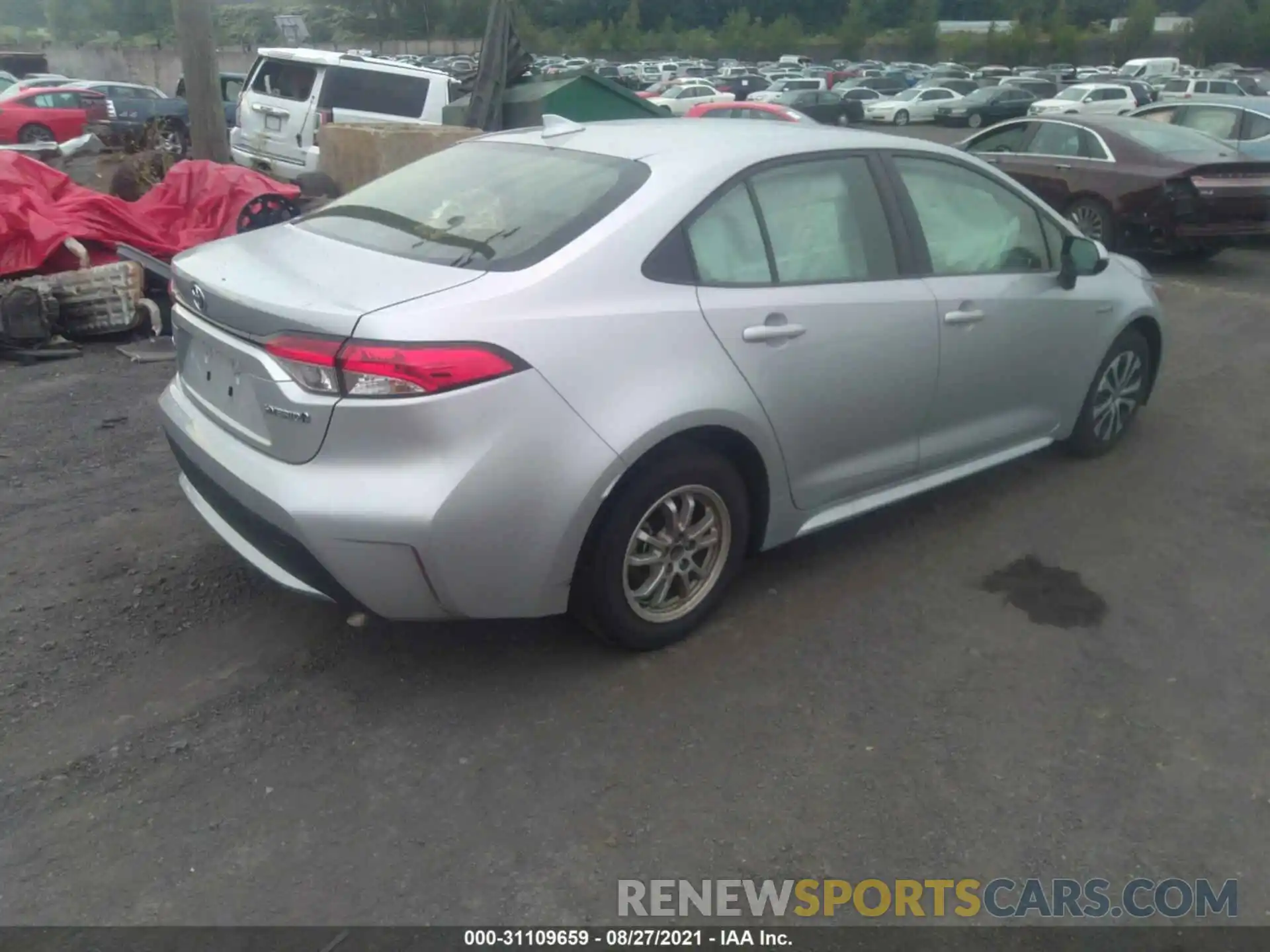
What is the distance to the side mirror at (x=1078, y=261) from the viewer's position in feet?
16.2

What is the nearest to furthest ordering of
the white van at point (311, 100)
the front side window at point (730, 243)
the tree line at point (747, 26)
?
the front side window at point (730, 243) < the white van at point (311, 100) < the tree line at point (747, 26)

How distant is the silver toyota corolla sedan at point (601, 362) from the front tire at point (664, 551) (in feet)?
0.03

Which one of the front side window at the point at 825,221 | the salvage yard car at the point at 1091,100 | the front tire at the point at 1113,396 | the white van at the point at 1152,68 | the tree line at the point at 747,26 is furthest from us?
the tree line at the point at 747,26

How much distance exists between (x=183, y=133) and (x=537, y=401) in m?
21.4

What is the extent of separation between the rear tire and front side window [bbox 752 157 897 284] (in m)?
21.8

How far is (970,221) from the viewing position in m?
4.64

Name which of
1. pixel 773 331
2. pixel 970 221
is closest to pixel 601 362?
pixel 773 331

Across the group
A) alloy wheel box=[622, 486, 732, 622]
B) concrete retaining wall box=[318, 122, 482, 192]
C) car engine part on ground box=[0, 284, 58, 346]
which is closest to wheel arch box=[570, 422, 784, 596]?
alloy wheel box=[622, 486, 732, 622]

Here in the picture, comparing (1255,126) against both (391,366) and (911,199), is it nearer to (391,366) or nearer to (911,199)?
(911,199)

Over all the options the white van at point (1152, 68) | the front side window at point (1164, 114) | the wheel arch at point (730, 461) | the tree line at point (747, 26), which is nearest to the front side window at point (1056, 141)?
the front side window at point (1164, 114)

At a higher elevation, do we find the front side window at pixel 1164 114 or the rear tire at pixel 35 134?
the front side window at pixel 1164 114

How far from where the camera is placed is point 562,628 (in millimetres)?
3930

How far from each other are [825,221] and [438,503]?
75.1 inches

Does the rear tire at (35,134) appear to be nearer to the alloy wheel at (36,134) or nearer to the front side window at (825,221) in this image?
the alloy wheel at (36,134)
